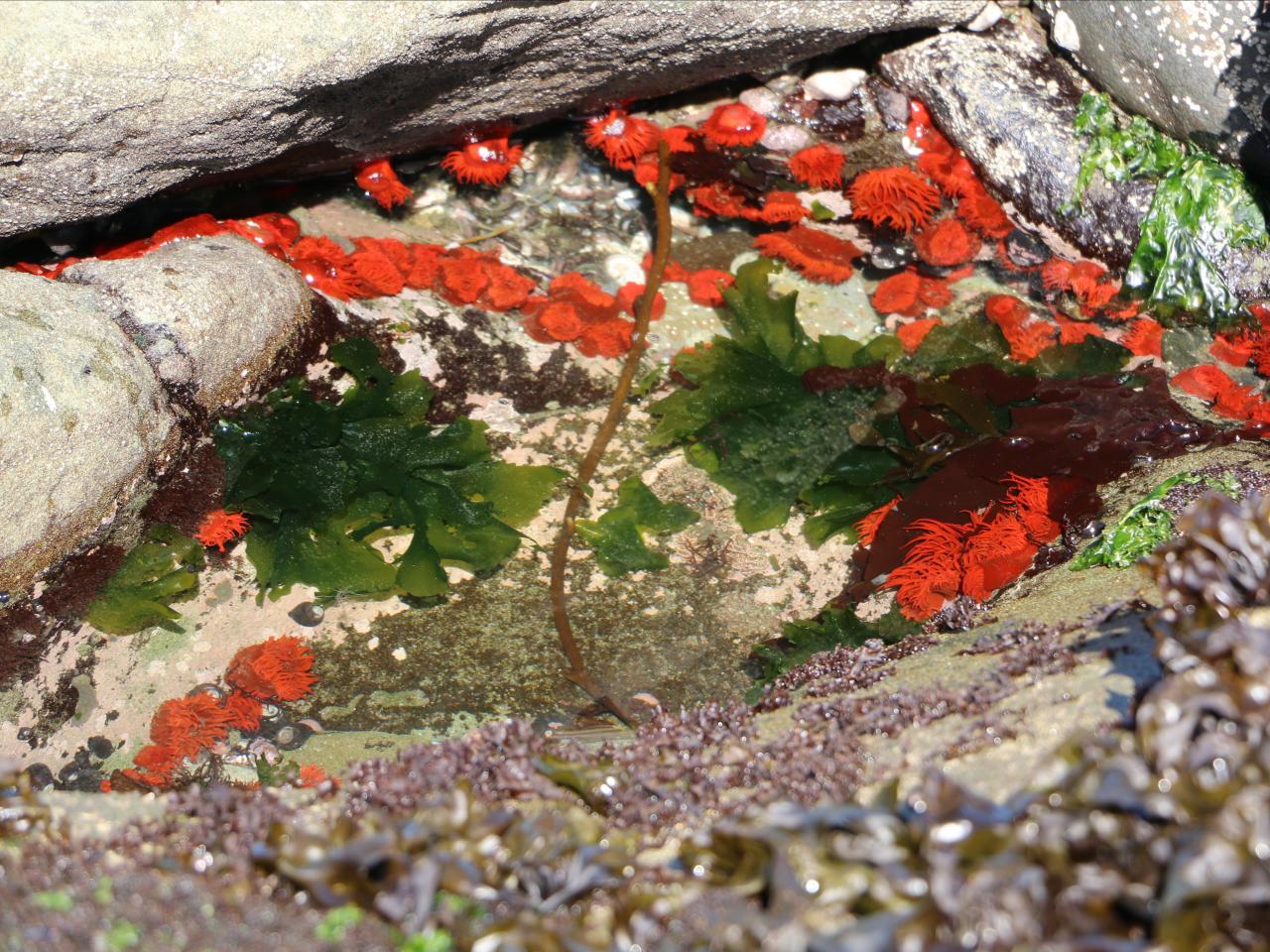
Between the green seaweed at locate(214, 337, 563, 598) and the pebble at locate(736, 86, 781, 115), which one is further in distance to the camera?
the pebble at locate(736, 86, 781, 115)

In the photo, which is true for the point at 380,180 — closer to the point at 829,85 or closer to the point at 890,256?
the point at 829,85

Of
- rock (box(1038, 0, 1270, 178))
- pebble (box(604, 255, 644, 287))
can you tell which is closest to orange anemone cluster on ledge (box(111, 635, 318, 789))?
pebble (box(604, 255, 644, 287))

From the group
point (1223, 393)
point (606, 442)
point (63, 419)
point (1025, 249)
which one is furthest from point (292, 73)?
point (1223, 393)

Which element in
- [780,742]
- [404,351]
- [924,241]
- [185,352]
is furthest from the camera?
[924,241]

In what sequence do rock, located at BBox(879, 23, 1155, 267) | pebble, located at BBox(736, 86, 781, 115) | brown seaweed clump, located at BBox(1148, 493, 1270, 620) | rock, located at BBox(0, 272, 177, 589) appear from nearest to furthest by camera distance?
brown seaweed clump, located at BBox(1148, 493, 1270, 620) < rock, located at BBox(0, 272, 177, 589) < rock, located at BBox(879, 23, 1155, 267) < pebble, located at BBox(736, 86, 781, 115)

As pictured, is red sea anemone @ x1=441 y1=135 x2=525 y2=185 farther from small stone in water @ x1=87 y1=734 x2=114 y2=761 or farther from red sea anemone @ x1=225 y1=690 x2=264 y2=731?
small stone in water @ x1=87 y1=734 x2=114 y2=761

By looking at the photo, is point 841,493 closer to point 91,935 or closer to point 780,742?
point 780,742

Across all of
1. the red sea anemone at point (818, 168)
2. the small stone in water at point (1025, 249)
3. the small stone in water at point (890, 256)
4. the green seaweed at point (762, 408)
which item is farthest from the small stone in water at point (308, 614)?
the small stone in water at point (1025, 249)

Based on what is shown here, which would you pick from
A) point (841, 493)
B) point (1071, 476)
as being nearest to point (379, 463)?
point (841, 493)
